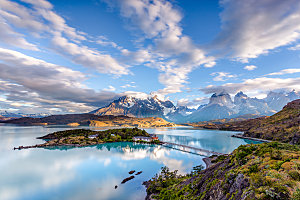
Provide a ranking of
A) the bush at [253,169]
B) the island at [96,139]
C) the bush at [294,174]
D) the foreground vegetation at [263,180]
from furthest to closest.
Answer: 1. the island at [96,139]
2. the bush at [253,169]
3. the bush at [294,174]
4. the foreground vegetation at [263,180]

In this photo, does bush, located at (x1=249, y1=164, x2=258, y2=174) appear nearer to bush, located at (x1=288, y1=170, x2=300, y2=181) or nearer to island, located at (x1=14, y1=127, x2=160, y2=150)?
bush, located at (x1=288, y1=170, x2=300, y2=181)

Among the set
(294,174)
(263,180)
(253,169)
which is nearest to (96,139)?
(253,169)

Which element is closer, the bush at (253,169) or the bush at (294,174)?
the bush at (294,174)

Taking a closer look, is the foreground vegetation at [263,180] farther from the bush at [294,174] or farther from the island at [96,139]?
the island at [96,139]

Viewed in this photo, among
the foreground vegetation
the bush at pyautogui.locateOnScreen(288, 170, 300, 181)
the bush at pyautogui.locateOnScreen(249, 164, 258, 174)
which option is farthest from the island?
the bush at pyautogui.locateOnScreen(288, 170, 300, 181)

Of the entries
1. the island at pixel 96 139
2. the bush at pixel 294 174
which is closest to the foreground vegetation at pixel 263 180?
the bush at pixel 294 174

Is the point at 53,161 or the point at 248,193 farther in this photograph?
the point at 53,161

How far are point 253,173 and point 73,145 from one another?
121m

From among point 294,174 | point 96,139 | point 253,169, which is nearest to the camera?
point 294,174

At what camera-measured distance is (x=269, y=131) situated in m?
135

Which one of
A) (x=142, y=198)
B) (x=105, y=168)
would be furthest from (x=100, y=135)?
(x=142, y=198)

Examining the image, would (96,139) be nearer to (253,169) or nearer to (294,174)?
(253,169)

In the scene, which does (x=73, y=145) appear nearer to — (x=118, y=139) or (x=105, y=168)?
(x=118, y=139)

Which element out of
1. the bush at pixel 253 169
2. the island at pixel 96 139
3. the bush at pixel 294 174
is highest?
the bush at pixel 294 174
